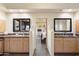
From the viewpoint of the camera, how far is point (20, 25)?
8.79 m

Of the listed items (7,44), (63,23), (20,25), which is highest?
(63,23)

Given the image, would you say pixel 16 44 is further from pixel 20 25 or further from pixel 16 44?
pixel 20 25

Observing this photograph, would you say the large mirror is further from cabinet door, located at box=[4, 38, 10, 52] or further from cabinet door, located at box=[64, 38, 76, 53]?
cabinet door, located at box=[4, 38, 10, 52]

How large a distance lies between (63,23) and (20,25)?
2.59m

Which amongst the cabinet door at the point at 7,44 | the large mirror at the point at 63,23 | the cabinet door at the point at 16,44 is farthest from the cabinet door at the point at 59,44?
the large mirror at the point at 63,23

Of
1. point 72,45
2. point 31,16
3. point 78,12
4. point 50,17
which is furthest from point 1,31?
point 78,12

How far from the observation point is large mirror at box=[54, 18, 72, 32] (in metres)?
8.68

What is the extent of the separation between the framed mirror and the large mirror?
167 cm

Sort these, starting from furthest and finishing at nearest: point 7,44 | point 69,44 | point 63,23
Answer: point 63,23 < point 7,44 < point 69,44

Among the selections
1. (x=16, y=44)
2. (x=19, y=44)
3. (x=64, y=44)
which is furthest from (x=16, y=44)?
(x=64, y=44)

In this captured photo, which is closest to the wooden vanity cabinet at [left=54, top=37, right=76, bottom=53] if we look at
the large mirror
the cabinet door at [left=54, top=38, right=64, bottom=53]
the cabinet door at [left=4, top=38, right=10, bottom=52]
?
the cabinet door at [left=54, top=38, right=64, bottom=53]

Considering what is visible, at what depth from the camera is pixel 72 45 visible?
6.40m

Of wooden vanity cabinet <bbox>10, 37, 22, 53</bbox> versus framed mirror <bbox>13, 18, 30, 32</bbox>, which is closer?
wooden vanity cabinet <bbox>10, 37, 22, 53</bbox>

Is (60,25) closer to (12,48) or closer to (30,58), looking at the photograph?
(12,48)
